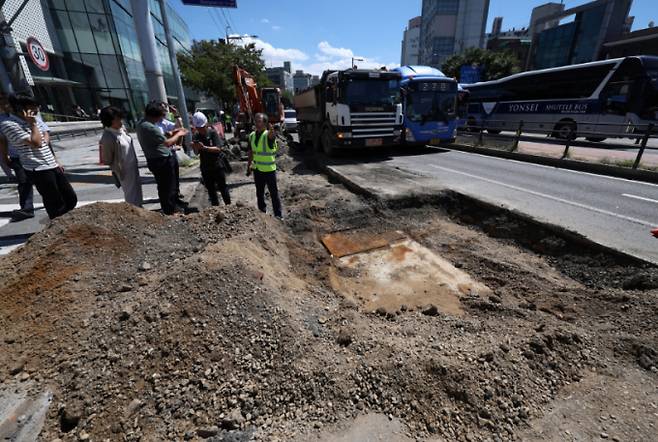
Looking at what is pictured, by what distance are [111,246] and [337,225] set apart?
3.23 metres

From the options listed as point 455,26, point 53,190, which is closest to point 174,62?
point 53,190

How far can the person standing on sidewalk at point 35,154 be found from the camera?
142 inches

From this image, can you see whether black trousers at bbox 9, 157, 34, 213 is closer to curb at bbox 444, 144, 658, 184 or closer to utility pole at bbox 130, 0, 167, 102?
utility pole at bbox 130, 0, 167, 102

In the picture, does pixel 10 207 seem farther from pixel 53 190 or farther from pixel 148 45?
pixel 148 45

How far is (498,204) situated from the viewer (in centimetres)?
511

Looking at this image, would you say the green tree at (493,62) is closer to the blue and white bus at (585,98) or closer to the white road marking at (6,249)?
the blue and white bus at (585,98)

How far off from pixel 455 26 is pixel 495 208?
80527 mm

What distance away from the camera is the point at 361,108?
9.71 m

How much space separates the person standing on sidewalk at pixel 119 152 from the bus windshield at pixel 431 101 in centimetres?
985

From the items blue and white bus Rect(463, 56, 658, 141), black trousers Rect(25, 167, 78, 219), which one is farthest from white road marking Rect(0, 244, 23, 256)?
blue and white bus Rect(463, 56, 658, 141)

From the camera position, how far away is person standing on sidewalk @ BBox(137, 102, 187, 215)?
420 cm

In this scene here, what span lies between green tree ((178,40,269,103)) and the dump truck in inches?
799

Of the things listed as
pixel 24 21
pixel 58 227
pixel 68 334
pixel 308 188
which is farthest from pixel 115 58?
pixel 68 334

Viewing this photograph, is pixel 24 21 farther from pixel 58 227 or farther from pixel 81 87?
pixel 58 227
